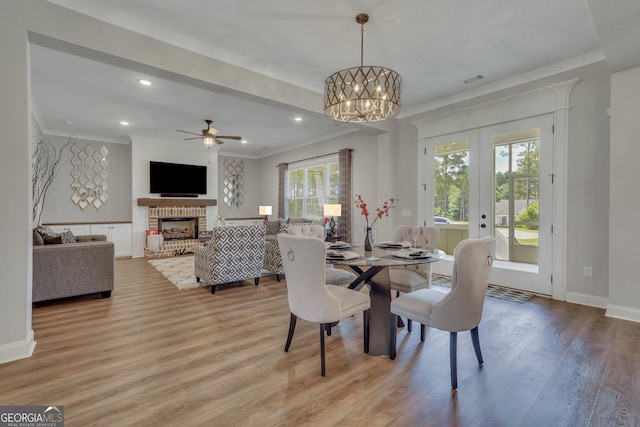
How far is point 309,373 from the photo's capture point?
2109 mm

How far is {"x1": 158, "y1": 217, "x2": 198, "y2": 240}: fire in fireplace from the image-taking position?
25.0 ft

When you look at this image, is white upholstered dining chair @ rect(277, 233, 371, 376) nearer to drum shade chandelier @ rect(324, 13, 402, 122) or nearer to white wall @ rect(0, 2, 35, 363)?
drum shade chandelier @ rect(324, 13, 402, 122)

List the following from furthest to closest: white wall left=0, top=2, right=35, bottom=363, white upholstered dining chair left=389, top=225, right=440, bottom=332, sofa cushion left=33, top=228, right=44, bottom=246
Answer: sofa cushion left=33, top=228, right=44, bottom=246 < white upholstered dining chair left=389, top=225, right=440, bottom=332 < white wall left=0, top=2, right=35, bottom=363

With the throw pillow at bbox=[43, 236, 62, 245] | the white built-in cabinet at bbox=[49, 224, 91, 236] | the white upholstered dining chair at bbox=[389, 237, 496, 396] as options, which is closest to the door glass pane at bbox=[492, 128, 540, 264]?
the white upholstered dining chair at bbox=[389, 237, 496, 396]

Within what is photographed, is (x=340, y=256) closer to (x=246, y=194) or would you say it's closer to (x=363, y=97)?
(x=363, y=97)

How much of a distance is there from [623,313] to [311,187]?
19.3 feet

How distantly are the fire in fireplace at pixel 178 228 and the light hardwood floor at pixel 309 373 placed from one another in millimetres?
4458

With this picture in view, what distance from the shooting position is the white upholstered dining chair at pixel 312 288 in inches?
80.7

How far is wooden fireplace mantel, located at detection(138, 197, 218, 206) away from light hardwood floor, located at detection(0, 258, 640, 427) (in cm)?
414

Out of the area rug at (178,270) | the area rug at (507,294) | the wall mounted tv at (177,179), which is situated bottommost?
the area rug at (178,270)

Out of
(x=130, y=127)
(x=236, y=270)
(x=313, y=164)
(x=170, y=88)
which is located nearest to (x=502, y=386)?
(x=236, y=270)

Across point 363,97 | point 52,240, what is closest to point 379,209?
point 363,97

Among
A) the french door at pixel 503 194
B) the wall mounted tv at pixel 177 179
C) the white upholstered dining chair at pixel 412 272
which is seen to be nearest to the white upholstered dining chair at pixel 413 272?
the white upholstered dining chair at pixel 412 272

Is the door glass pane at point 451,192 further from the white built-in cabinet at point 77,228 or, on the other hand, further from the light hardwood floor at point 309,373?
the white built-in cabinet at point 77,228
